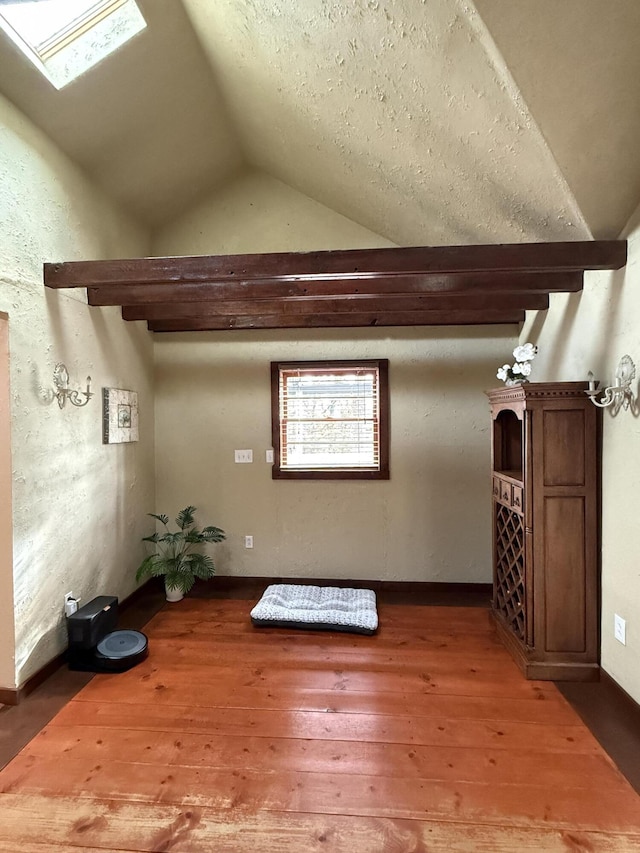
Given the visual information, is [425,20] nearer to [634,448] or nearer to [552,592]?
[634,448]

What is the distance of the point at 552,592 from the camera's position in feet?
7.29

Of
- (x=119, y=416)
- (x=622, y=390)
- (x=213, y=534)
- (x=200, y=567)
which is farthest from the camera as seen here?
(x=213, y=534)

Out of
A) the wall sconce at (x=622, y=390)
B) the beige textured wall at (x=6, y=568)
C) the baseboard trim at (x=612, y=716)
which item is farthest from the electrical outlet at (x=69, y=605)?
the wall sconce at (x=622, y=390)

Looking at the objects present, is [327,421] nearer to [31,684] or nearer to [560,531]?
[560,531]

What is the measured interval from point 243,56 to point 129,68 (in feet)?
2.07

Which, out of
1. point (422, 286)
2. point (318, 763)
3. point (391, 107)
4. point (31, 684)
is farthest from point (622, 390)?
point (31, 684)

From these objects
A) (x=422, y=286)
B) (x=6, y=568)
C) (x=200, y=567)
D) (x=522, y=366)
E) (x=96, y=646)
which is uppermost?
(x=422, y=286)

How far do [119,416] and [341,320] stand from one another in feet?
6.22

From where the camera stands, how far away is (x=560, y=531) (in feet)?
7.27

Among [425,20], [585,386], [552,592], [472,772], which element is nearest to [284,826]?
[472,772]

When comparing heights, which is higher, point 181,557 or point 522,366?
point 522,366

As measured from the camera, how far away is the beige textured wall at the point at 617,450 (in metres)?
1.91

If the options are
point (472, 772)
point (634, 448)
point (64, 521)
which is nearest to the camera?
point (472, 772)

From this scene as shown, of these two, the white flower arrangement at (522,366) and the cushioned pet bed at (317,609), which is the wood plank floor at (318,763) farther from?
the white flower arrangement at (522,366)
